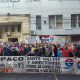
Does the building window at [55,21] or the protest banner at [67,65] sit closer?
the protest banner at [67,65]

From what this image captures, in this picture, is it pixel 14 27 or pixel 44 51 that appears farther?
pixel 14 27

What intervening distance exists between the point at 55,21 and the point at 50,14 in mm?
1069

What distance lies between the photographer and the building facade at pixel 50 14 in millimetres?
46969

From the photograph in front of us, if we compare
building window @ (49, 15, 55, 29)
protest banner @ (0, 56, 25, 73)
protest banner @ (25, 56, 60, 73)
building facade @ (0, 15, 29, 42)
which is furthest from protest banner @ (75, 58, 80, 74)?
building window @ (49, 15, 55, 29)

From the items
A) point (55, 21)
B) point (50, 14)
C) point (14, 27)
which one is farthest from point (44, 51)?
point (14, 27)

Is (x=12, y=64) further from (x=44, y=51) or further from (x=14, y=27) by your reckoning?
(x=14, y=27)

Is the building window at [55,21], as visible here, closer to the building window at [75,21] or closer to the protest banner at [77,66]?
the building window at [75,21]

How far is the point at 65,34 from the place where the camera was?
4703 cm

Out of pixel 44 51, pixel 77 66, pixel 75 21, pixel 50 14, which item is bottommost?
pixel 77 66

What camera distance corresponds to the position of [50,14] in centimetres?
4709

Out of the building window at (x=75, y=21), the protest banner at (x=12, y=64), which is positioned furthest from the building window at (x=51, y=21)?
the protest banner at (x=12, y=64)

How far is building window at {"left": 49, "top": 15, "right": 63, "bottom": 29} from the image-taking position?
4744 cm

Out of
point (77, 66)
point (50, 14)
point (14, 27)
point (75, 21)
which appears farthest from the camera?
point (14, 27)

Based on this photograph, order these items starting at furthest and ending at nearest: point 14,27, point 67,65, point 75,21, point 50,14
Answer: point 14,27
point 75,21
point 50,14
point 67,65
